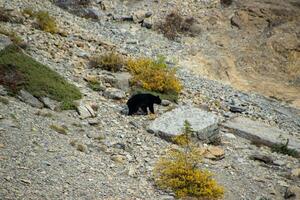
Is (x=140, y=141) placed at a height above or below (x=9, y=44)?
below

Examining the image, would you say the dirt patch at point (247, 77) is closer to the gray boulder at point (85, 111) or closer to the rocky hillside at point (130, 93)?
the rocky hillside at point (130, 93)

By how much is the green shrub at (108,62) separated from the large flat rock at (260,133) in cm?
482

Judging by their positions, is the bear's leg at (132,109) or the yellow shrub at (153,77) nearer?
the bear's leg at (132,109)

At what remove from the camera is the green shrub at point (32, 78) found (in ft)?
44.5

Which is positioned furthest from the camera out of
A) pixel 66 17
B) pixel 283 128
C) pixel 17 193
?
pixel 66 17

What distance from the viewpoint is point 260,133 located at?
15594 millimetres

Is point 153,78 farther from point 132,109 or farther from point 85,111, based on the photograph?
point 85,111

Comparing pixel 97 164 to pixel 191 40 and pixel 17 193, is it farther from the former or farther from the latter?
pixel 191 40

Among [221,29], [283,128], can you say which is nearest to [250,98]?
[283,128]

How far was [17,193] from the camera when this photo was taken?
8.77 meters

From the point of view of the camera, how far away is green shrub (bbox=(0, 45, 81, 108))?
13.6 meters

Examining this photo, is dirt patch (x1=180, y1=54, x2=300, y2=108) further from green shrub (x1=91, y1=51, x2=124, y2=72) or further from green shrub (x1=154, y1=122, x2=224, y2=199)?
green shrub (x1=154, y1=122, x2=224, y2=199)

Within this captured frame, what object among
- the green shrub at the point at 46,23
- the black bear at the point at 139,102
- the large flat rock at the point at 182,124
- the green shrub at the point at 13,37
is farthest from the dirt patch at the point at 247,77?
the green shrub at the point at 13,37

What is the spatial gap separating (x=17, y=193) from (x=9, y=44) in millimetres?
7976
